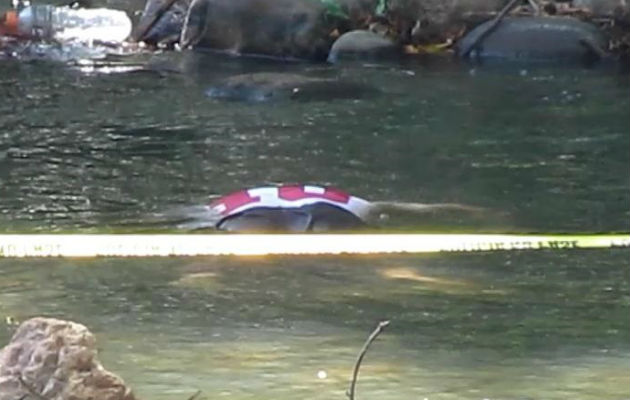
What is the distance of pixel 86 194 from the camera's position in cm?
965

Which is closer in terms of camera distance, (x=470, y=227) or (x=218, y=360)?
(x=218, y=360)

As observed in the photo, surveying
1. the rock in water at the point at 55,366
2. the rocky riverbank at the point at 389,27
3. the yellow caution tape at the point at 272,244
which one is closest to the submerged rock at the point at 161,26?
the rocky riverbank at the point at 389,27

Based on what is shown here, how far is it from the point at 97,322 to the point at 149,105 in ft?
25.6

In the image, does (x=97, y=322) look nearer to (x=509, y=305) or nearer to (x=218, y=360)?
(x=218, y=360)

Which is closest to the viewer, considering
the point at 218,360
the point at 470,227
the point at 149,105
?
the point at 218,360

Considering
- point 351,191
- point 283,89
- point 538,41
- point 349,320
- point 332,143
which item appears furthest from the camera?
point 538,41

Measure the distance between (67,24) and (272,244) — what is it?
1294 cm

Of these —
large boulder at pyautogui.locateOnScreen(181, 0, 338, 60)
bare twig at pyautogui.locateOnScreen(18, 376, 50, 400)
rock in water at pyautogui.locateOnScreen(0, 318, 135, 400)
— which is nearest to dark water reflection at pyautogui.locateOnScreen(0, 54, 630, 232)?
large boulder at pyautogui.locateOnScreen(181, 0, 338, 60)

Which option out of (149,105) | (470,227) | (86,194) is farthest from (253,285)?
(149,105)

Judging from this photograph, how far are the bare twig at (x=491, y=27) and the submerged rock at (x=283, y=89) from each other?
9.48ft

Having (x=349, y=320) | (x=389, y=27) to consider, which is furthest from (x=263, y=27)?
(x=349, y=320)

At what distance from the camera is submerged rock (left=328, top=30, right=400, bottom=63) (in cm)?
1731

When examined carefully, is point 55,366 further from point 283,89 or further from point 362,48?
point 362,48

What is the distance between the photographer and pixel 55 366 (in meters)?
3.02
